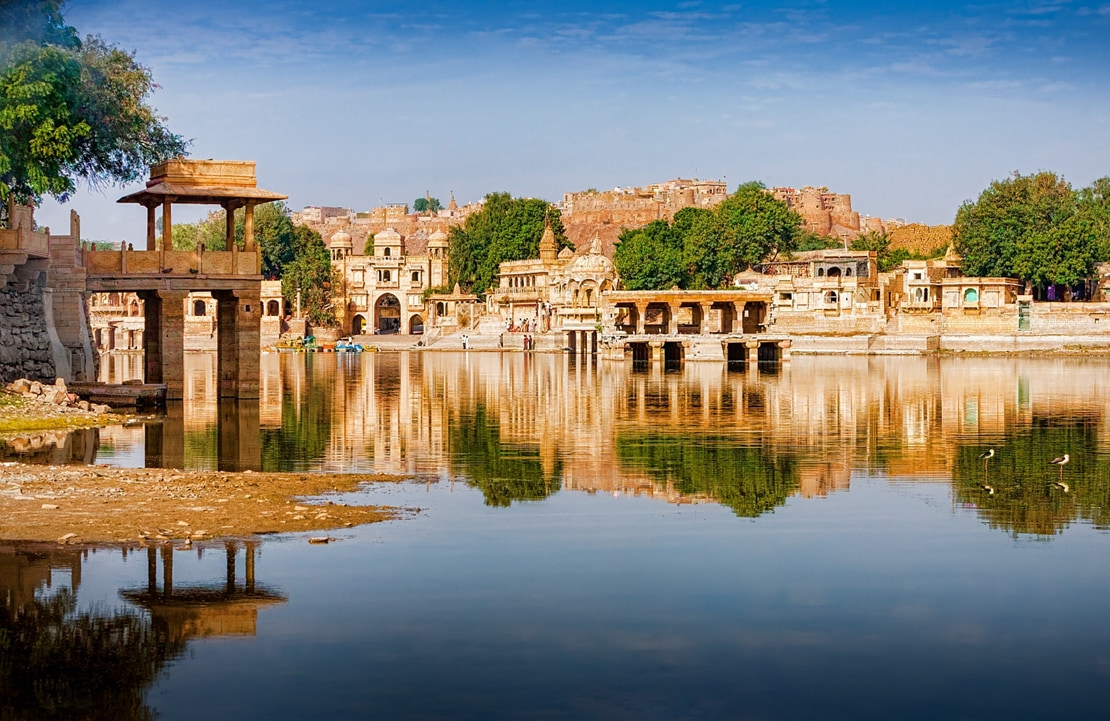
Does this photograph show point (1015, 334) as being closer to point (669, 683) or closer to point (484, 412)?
point (484, 412)

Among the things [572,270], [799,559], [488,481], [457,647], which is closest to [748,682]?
[457,647]

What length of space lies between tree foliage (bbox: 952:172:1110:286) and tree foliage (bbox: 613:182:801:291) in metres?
14.8

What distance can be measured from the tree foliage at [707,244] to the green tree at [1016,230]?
16.4 meters

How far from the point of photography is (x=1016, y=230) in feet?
302

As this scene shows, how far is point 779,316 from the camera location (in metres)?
89.8

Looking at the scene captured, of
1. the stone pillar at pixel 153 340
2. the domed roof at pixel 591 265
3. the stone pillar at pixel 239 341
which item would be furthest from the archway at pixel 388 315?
the stone pillar at pixel 239 341

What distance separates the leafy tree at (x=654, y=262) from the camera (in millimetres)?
102125

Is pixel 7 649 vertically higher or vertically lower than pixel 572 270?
lower

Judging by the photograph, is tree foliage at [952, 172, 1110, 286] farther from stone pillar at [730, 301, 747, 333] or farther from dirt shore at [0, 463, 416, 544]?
dirt shore at [0, 463, 416, 544]

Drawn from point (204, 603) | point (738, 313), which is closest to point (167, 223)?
point (204, 603)

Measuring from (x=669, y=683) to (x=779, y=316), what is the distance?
81495 mm

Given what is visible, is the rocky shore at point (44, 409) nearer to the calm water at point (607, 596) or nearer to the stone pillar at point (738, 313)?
the calm water at point (607, 596)

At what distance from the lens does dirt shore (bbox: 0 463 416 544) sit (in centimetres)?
1388

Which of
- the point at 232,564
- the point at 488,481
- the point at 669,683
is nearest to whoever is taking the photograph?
the point at 669,683
